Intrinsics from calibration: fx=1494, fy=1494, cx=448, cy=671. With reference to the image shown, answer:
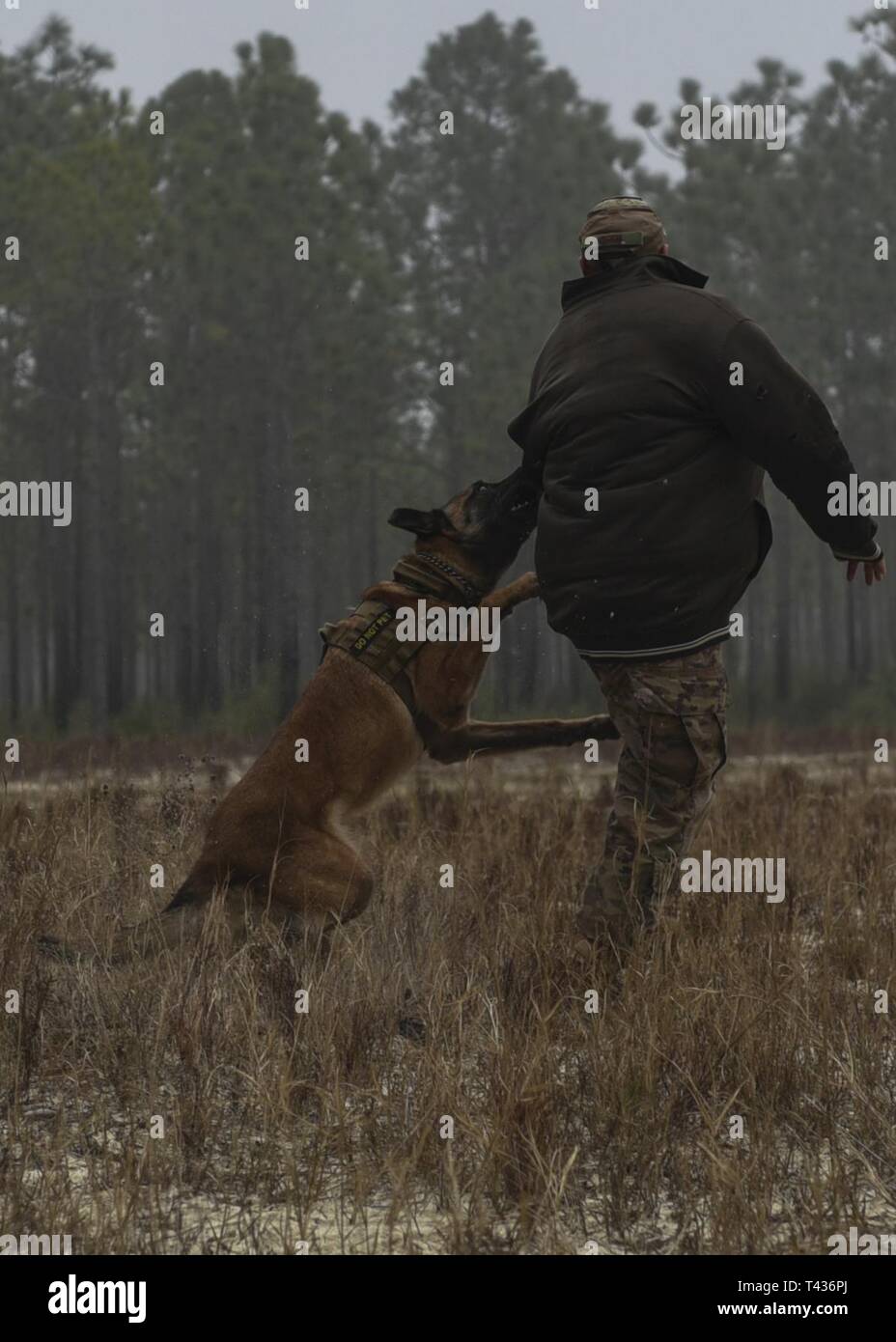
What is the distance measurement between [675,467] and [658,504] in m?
0.12

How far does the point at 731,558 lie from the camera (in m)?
4.26

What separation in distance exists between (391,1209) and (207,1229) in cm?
42

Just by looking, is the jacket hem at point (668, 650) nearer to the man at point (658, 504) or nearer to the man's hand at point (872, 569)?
the man at point (658, 504)

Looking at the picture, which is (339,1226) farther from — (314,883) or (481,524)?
(481,524)

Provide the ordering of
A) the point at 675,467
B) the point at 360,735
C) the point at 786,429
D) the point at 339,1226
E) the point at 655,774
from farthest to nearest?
the point at 360,735 → the point at 655,774 → the point at 675,467 → the point at 786,429 → the point at 339,1226

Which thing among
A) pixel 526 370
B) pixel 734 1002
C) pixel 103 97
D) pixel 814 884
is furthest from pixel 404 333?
pixel 734 1002

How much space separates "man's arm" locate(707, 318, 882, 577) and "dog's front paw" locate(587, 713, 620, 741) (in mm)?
1000

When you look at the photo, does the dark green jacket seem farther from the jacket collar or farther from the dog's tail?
the dog's tail

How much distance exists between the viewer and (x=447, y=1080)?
3.28 metres

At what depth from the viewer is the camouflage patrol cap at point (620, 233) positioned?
445 centimetres

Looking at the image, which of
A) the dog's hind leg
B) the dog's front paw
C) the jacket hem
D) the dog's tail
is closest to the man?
the jacket hem

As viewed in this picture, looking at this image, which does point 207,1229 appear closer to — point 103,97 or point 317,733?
point 317,733

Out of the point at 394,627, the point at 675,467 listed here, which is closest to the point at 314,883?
the point at 394,627

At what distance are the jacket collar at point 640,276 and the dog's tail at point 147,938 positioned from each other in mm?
2187
